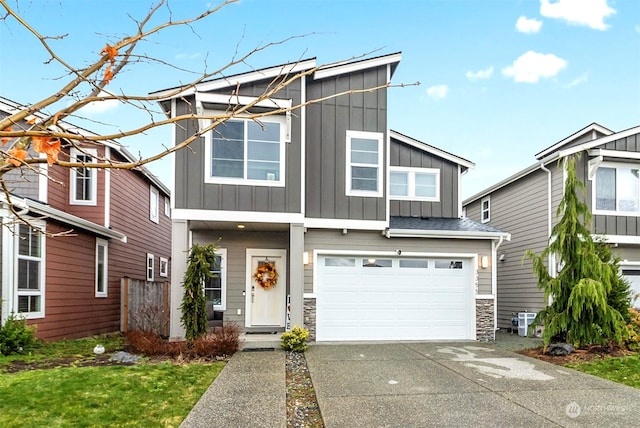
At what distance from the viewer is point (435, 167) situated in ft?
42.0

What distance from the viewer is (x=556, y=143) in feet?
45.8

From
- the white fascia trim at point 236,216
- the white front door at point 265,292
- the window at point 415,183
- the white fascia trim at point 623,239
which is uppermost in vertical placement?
the window at point 415,183

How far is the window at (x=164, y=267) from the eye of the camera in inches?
702

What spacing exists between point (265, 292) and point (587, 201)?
875 cm

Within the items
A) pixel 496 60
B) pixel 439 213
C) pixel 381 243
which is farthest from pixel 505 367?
pixel 496 60

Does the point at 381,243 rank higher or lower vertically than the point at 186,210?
lower

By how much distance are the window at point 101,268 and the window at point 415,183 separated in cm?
827

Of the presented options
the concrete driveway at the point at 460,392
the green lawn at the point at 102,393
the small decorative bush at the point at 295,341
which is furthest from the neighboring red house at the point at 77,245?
the concrete driveway at the point at 460,392

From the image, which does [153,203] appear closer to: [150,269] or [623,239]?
[150,269]

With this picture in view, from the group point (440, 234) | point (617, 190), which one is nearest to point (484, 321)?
point (440, 234)

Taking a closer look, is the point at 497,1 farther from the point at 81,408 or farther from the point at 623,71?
the point at 81,408

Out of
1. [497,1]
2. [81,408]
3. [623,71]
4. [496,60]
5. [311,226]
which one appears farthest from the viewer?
[496,60]

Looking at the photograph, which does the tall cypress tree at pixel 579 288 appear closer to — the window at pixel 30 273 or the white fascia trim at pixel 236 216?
the white fascia trim at pixel 236 216

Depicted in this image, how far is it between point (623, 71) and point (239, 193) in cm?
1389
